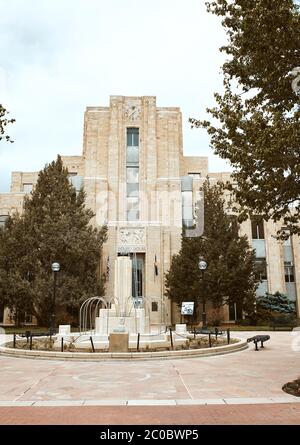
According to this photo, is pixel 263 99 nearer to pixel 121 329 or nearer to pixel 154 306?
pixel 121 329

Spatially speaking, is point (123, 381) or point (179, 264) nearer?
point (123, 381)

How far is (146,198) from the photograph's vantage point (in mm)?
43719

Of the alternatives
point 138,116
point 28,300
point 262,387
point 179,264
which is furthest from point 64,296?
point 262,387

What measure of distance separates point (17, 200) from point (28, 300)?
1432 centimetres

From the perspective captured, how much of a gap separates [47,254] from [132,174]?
14.5 m

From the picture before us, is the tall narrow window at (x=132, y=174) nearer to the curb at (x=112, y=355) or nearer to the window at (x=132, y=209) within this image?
the window at (x=132, y=209)

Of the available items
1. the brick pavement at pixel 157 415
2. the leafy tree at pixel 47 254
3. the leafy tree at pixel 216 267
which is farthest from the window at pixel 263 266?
the brick pavement at pixel 157 415

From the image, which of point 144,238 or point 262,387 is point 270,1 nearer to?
point 262,387

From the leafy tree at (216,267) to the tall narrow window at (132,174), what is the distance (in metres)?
8.21

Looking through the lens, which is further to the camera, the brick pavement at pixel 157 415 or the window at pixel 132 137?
the window at pixel 132 137

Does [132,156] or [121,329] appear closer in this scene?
[121,329]

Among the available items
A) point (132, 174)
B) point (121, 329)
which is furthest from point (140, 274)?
point (121, 329)

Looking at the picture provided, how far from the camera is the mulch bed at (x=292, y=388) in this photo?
9133 millimetres

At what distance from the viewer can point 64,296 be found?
3369 centimetres
